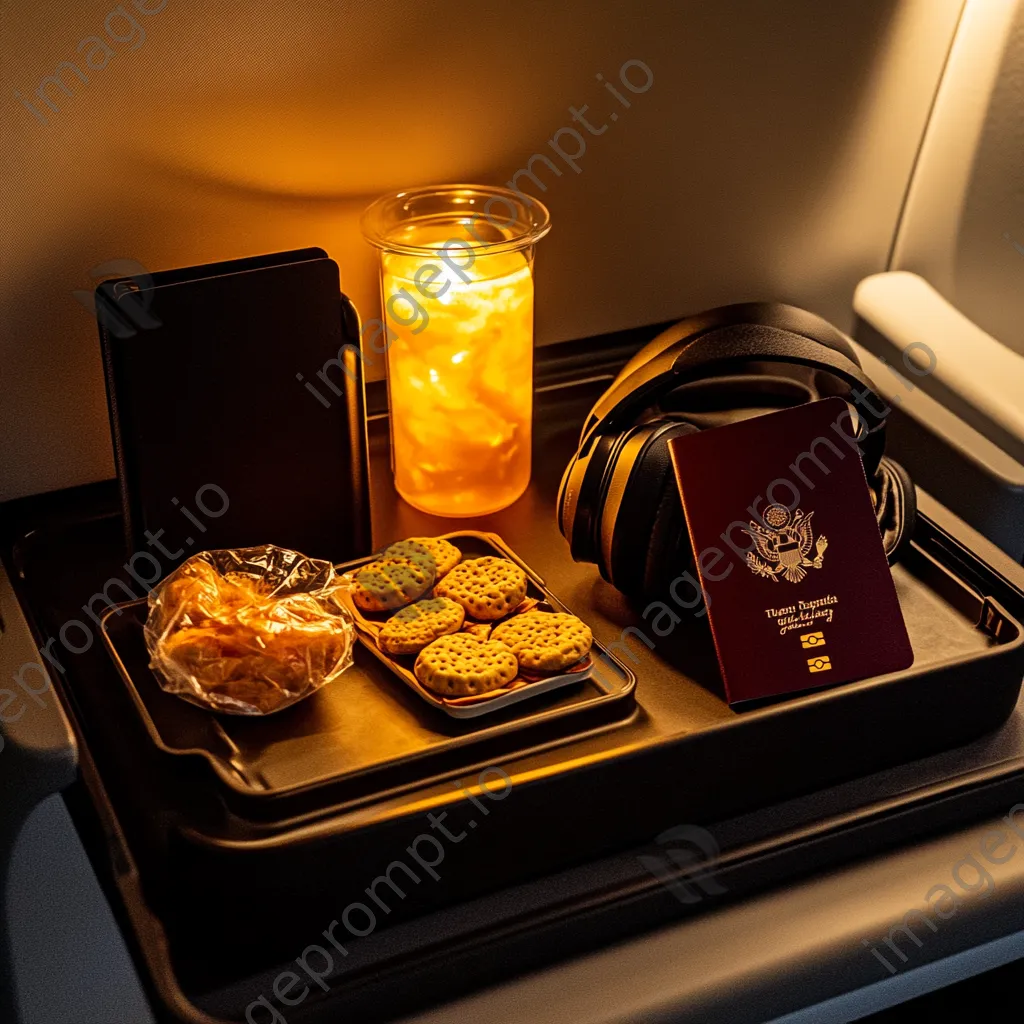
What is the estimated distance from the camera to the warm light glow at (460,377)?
0.81 m

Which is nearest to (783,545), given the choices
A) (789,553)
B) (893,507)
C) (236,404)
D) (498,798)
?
(789,553)

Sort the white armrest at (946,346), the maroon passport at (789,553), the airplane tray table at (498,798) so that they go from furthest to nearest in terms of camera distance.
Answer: the white armrest at (946,346), the maroon passport at (789,553), the airplane tray table at (498,798)

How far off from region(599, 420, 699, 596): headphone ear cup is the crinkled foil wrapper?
0.16 m

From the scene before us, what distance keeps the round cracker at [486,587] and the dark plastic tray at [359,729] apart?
58 millimetres

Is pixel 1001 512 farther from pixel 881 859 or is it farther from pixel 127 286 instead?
pixel 127 286

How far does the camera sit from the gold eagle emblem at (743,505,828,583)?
0.70 metres

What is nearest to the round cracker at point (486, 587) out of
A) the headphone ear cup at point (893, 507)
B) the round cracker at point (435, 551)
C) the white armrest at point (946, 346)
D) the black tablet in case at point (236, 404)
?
the round cracker at point (435, 551)

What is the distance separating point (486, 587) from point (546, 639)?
0.06m

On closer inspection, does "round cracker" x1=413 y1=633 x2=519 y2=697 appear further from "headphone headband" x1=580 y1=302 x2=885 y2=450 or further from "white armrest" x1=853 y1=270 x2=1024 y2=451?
"white armrest" x1=853 y1=270 x2=1024 y2=451

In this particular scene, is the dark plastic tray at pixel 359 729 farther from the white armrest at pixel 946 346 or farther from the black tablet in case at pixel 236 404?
the white armrest at pixel 946 346

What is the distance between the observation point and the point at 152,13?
757 millimetres

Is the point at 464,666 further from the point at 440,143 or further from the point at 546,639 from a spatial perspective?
the point at 440,143

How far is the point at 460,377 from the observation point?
0.83 metres

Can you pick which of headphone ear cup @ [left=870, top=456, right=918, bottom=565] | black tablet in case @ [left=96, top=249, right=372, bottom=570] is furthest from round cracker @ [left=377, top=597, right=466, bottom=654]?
headphone ear cup @ [left=870, top=456, right=918, bottom=565]
